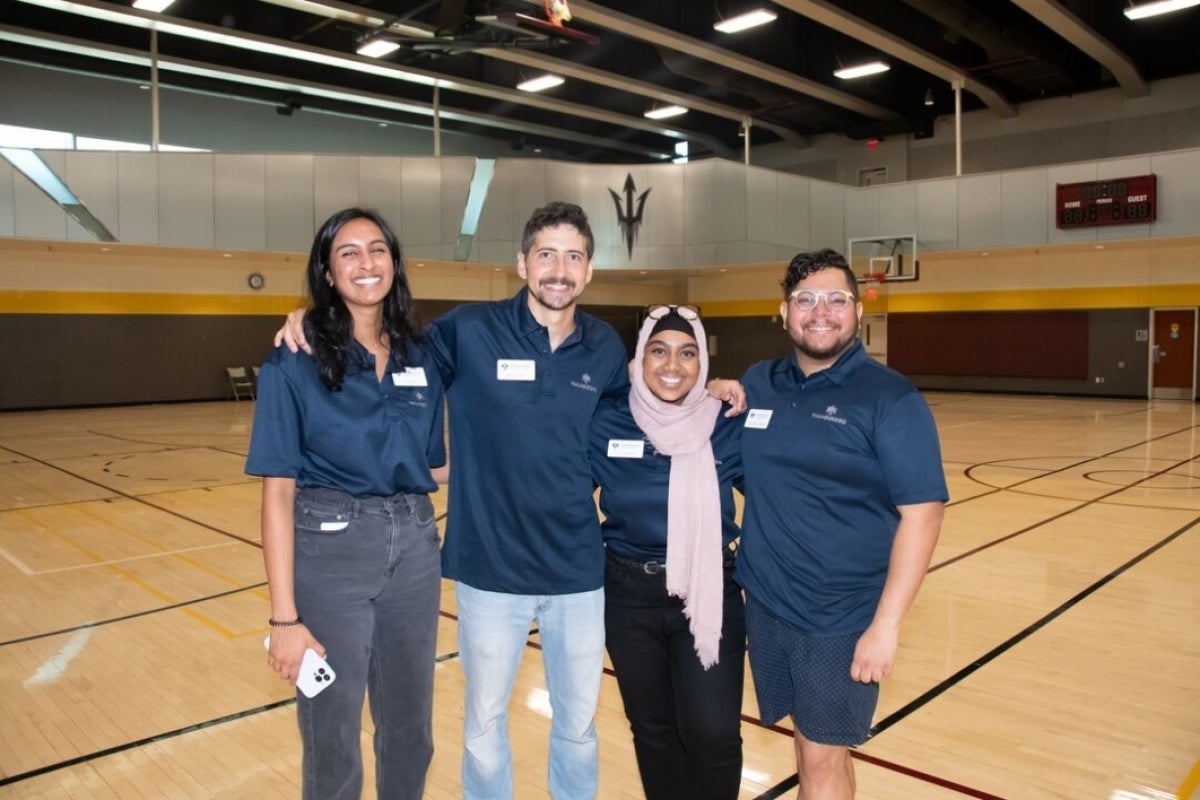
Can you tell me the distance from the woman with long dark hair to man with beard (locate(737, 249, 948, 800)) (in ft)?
2.87

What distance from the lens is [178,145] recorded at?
2225cm

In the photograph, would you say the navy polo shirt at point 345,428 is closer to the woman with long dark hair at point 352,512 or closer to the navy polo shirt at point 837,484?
the woman with long dark hair at point 352,512

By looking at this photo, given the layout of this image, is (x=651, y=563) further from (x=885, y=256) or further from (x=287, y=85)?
(x=287, y=85)

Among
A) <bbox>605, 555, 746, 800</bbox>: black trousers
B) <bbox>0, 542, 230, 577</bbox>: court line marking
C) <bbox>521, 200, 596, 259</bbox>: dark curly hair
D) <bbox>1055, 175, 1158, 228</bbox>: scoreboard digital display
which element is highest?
<bbox>1055, 175, 1158, 228</bbox>: scoreboard digital display

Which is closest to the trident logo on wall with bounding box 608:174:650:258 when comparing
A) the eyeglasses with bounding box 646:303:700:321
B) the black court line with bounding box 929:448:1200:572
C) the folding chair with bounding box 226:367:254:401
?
the folding chair with bounding box 226:367:254:401

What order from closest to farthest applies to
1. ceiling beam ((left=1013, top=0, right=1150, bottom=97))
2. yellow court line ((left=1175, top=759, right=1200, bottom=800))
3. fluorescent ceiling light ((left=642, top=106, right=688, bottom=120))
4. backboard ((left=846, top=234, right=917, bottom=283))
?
yellow court line ((left=1175, top=759, right=1200, bottom=800)) < ceiling beam ((left=1013, top=0, right=1150, bottom=97)) < backboard ((left=846, top=234, right=917, bottom=283)) < fluorescent ceiling light ((left=642, top=106, right=688, bottom=120))

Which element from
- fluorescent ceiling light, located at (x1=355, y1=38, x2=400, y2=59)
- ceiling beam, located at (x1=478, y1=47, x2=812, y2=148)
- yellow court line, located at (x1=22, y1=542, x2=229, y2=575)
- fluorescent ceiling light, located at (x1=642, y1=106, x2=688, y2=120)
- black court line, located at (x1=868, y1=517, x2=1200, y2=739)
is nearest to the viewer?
black court line, located at (x1=868, y1=517, x2=1200, y2=739)

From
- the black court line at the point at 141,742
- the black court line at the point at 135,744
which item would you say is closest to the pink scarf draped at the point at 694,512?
the black court line at the point at 141,742

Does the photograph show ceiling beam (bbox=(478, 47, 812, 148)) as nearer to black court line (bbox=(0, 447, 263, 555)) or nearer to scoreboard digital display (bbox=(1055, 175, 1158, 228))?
scoreboard digital display (bbox=(1055, 175, 1158, 228))

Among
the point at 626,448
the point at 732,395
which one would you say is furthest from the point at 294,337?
the point at 732,395

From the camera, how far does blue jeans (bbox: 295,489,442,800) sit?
2066mm

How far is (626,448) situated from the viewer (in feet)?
7.82

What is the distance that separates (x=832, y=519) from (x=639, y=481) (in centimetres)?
52

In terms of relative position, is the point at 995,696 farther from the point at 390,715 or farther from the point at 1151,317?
the point at 1151,317
